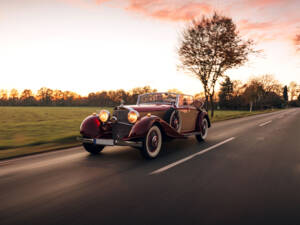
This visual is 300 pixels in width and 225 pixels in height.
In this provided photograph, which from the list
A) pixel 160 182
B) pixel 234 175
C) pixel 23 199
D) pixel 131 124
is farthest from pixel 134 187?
pixel 131 124

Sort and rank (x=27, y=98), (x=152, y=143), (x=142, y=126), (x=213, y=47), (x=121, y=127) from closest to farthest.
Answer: (x=142, y=126) → (x=152, y=143) → (x=121, y=127) → (x=213, y=47) → (x=27, y=98)

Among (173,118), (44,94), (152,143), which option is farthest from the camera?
(44,94)

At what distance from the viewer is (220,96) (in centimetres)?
7662

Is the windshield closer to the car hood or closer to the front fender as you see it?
the car hood

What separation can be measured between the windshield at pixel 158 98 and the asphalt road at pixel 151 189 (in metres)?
2.25

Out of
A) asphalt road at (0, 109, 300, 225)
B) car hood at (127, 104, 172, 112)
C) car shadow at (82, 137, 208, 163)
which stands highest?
car hood at (127, 104, 172, 112)

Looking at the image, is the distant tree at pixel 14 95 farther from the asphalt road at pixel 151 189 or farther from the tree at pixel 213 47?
the asphalt road at pixel 151 189

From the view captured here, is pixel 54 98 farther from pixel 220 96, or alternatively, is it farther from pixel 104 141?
pixel 104 141

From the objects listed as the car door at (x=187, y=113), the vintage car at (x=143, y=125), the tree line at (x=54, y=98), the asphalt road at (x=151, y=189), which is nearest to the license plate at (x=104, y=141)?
the vintage car at (x=143, y=125)

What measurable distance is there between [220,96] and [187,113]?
73223 mm

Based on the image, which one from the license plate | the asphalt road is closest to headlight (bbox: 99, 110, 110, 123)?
the license plate

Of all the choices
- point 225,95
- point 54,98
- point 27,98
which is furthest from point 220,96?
point 27,98

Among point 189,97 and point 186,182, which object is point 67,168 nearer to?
point 186,182

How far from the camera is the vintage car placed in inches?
202
